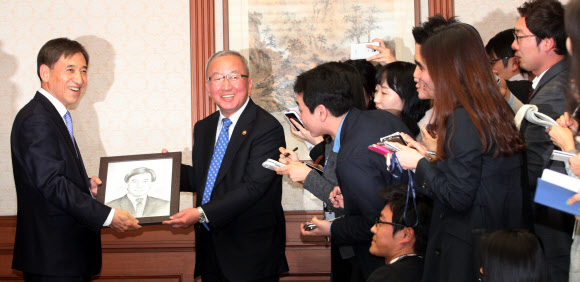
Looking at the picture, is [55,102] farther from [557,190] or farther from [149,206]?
[557,190]

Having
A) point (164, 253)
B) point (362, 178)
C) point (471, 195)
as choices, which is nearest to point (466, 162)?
point (471, 195)

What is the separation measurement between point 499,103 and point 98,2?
330 cm

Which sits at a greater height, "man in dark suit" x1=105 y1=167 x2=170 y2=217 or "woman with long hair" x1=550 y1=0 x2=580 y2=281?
"woman with long hair" x1=550 y1=0 x2=580 y2=281

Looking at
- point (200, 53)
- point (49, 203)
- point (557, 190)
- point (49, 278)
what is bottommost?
point (49, 278)

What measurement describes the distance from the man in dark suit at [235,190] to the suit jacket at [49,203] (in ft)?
1.54

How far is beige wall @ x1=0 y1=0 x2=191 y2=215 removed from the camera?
432 cm

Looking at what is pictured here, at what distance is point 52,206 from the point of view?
281 cm

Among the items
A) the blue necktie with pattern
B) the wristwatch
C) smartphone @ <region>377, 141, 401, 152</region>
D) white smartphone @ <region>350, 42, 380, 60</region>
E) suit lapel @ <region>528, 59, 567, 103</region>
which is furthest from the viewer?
white smartphone @ <region>350, 42, 380, 60</region>

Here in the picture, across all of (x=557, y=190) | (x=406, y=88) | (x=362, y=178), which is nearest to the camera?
(x=557, y=190)

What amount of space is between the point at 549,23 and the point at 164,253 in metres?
3.02

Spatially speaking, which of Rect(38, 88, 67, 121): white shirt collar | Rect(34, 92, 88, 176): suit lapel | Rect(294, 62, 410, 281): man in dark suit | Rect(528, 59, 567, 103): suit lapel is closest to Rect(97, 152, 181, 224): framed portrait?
Rect(34, 92, 88, 176): suit lapel

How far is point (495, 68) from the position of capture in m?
3.55

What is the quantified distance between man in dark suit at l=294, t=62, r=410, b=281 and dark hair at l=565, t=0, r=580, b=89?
0.99 meters

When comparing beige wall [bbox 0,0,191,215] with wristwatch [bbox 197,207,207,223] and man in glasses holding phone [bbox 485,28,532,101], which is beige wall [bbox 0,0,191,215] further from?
man in glasses holding phone [bbox 485,28,532,101]
